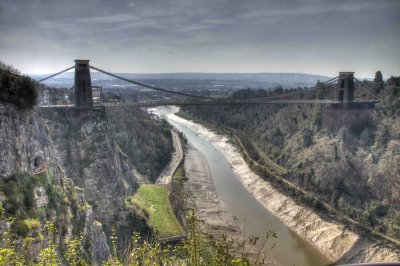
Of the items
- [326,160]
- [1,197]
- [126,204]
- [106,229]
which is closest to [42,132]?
[1,197]

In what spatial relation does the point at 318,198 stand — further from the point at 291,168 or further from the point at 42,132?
the point at 42,132

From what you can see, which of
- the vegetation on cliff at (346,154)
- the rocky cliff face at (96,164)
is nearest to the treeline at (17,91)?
the rocky cliff face at (96,164)

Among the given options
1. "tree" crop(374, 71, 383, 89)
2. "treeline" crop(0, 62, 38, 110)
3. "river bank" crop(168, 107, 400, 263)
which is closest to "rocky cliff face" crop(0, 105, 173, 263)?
"treeline" crop(0, 62, 38, 110)

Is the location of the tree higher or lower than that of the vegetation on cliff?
higher

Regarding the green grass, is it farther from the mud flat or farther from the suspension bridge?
the suspension bridge

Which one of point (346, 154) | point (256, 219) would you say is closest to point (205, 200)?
point (256, 219)
